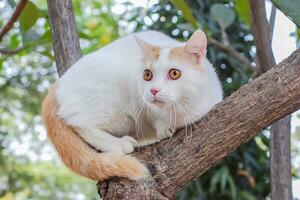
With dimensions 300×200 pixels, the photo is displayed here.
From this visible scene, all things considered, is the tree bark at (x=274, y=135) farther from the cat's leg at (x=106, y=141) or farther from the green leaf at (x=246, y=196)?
the green leaf at (x=246, y=196)

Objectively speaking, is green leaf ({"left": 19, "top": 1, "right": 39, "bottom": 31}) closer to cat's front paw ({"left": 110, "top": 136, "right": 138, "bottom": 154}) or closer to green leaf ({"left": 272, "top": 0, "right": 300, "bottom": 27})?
cat's front paw ({"left": 110, "top": 136, "right": 138, "bottom": 154})

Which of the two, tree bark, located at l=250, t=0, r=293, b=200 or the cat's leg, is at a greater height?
tree bark, located at l=250, t=0, r=293, b=200

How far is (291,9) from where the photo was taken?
0.94m

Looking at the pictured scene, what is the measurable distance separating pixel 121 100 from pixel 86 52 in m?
1.22

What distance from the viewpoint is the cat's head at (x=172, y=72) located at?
1.14m

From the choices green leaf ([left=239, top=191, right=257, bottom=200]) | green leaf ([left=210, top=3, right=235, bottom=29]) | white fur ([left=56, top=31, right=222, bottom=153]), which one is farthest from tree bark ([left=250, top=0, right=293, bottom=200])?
green leaf ([left=239, top=191, right=257, bottom=200])

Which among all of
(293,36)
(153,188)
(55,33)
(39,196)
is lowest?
(39,196)

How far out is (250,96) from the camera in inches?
40.9

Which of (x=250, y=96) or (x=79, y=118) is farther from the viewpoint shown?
(x=79, y=118)

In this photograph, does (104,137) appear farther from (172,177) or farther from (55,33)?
(55,33)

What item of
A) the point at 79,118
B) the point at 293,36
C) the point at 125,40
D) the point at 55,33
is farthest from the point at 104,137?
the point at 293,36

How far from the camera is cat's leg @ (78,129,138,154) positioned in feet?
3.88

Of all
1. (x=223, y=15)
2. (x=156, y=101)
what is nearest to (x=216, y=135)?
(x=156, y=101)

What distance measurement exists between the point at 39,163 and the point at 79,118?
344cm
